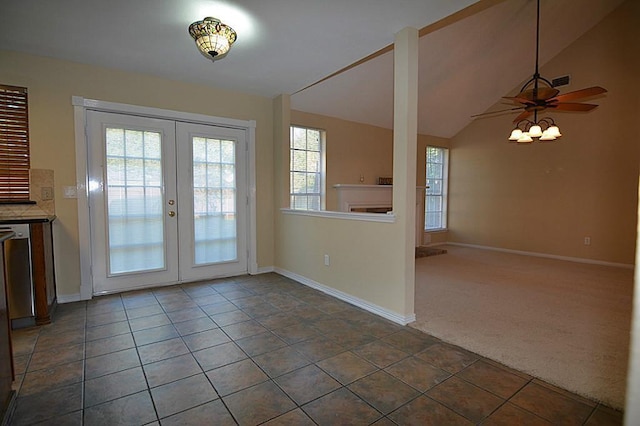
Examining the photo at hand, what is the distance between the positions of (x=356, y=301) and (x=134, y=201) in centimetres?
272

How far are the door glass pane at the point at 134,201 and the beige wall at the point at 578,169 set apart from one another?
6091mm

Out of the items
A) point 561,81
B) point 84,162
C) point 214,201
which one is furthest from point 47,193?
point 561,81

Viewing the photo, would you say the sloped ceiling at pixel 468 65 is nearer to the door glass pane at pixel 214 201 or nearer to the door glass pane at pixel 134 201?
the door glass pane at pixel 214 201

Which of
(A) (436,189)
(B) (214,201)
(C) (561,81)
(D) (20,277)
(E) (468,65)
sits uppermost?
(E) (468,65)

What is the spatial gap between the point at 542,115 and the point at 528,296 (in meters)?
3.82

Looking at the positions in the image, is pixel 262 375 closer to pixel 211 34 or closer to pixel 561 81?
pixel 211 34

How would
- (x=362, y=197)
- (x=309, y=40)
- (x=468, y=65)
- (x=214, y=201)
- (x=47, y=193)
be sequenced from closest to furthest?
(x=309, y=40) < (x=47, y=193) < (x=214, y=201) < (x=468, y=65) < (x=362, y=197)

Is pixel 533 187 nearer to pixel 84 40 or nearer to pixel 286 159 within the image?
pixel 286 159

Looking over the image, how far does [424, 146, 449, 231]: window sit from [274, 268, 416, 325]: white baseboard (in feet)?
13.2

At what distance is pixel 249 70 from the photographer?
3.63 m

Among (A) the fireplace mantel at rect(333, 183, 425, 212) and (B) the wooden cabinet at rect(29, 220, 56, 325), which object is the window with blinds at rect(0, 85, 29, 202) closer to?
(B) the wooden cabinet at rect(29, 220, 56, 325)

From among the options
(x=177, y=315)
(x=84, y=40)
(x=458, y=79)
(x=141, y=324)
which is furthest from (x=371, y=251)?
(x=458, y=79)

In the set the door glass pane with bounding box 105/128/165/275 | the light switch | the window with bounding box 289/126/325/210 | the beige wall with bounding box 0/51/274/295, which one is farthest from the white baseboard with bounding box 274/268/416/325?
the light switch

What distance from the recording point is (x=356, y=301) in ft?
11.0
